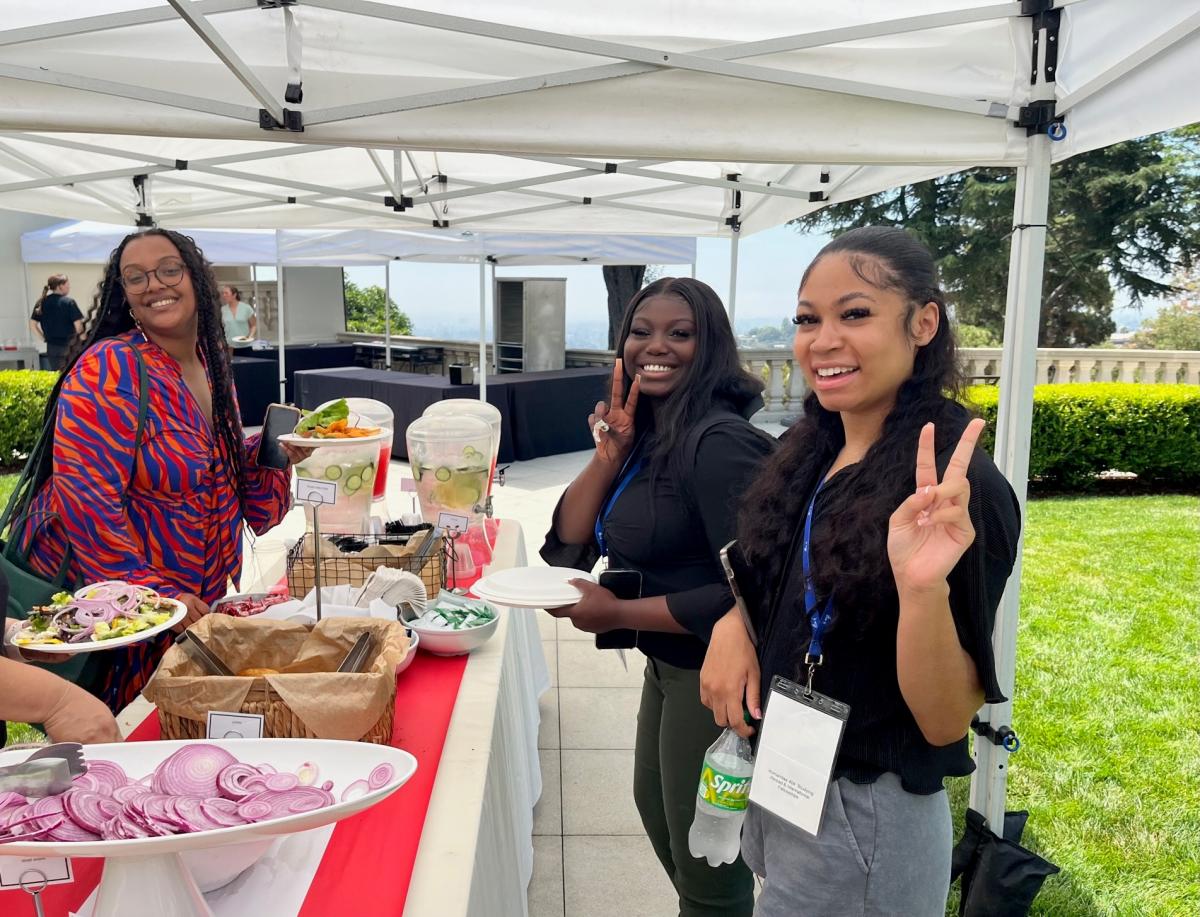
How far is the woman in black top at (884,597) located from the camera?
1.15 metres

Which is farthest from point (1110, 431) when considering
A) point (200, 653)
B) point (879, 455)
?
point (200, 653)

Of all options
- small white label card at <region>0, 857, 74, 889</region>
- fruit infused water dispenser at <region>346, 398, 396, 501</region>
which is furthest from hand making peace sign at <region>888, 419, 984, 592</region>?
fruit infused water dispenser at <region>346, 398, 396, 501</region>

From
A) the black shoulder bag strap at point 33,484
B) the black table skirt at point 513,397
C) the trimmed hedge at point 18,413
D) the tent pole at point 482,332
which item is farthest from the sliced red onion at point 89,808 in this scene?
the trimmed hedge at point 18,413

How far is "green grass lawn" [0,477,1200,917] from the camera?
2.86 m

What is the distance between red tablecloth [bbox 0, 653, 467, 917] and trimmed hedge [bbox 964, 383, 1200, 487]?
7.90 meters

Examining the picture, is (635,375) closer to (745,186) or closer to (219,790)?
(219,790)

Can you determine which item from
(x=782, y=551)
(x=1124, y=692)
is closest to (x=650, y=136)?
(x=782, y=551)

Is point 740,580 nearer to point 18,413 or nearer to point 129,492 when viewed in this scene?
point 129,492

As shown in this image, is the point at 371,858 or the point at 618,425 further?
the point at 618,425

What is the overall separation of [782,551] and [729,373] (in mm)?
650

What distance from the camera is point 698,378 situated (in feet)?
6.45

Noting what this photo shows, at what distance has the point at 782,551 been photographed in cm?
144

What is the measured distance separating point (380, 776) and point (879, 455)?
813 mm

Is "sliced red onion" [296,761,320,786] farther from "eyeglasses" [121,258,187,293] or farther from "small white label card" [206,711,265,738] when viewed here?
"eyeglasses" [121,258,187,293]
